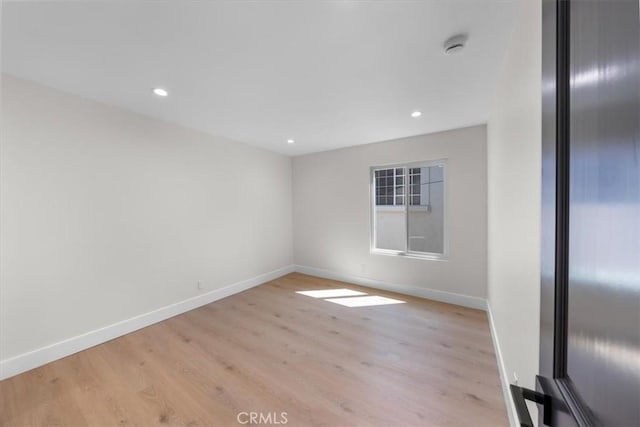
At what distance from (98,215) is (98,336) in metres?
1.19

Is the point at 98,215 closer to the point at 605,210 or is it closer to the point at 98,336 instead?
the point at 98,336

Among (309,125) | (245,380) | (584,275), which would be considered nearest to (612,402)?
(584,275)

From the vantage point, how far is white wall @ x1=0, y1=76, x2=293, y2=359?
1.90m

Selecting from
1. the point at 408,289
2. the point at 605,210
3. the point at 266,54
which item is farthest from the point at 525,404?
the point at 408,289

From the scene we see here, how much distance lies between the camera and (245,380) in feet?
6.05

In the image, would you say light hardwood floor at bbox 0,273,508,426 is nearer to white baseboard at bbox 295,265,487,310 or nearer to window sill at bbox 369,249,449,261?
white baseboard at bbox 295,265,487,310

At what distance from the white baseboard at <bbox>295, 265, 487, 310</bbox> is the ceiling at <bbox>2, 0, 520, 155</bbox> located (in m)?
2.31

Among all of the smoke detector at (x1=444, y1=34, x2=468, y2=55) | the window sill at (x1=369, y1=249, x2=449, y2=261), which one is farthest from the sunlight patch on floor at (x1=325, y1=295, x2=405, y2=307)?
the smoke detector at (x1=444, y1=34, x2=468, y2=55)

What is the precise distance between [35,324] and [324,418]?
250 centimetres

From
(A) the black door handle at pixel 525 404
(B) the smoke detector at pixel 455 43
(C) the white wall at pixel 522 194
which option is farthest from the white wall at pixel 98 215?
(C) the white wall at pixel 522 194

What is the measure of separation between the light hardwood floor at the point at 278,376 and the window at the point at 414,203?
121 centimetres

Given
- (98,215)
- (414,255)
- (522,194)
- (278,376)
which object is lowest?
(278,376)

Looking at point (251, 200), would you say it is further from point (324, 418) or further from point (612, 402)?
point (612, 402)

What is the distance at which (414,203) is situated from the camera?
3904mm
